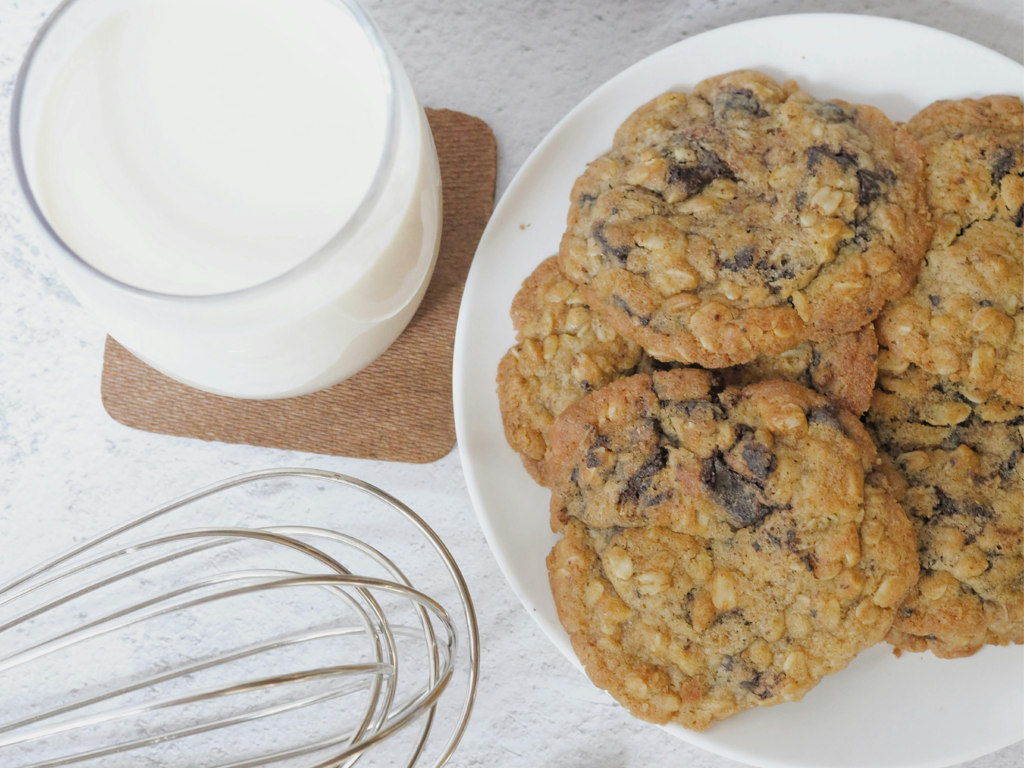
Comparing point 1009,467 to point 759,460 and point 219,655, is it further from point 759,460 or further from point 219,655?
point 219,655

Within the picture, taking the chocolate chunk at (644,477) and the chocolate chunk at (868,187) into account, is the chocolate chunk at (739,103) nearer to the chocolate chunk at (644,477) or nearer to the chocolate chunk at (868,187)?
the chocolate chunk at (868,187)

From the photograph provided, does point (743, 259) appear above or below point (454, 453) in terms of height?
above

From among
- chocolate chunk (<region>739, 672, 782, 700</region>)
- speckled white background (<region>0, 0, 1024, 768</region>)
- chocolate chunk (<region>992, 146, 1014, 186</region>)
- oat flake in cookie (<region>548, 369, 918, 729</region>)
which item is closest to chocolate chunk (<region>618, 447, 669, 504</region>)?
oat flake in cookie (<region>548, 369, 918, 729</region>)

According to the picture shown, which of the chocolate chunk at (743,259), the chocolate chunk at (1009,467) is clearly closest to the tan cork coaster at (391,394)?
the chocolate chunk at (743,259)

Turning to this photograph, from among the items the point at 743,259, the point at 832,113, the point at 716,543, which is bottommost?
the point at 716,543

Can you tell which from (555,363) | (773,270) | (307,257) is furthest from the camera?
(555,363)

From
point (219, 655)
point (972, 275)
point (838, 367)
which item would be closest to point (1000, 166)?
point (972, 275)

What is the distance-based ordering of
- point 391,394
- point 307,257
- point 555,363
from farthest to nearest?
1. point 391,394
2. point 555,363
3. point 307,257
